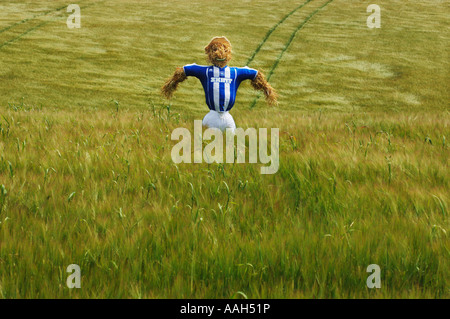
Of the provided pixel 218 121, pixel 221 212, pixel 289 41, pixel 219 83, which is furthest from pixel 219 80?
pixel 289 41

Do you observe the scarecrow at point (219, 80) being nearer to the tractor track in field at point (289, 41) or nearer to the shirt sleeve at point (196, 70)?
the shirt sleeve at point (196, 70)

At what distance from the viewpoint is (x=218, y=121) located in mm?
4398

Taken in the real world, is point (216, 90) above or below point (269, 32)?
below

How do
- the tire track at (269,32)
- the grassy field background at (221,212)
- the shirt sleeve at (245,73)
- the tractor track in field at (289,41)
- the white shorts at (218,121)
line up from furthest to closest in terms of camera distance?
the tire track at (269,32), the tractor track in field at (289,41), the shirt sleeve at (245,73), the white shorts at (218,121), the grassy field background at (221,212)

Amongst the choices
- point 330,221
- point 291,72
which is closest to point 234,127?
point 330,221

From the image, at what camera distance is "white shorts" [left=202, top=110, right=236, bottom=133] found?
4.39 meters

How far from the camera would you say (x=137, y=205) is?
2166mm

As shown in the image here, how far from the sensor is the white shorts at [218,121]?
439cm

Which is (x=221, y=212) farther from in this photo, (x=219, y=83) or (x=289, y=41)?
(x=289, y=41)

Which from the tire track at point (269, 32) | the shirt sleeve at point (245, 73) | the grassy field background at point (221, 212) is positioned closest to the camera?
the grassy field background at point (221, 212)

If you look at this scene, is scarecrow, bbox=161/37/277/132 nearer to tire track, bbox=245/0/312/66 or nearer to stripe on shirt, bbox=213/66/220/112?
stripe on shirt, bbox=213/66/220/112

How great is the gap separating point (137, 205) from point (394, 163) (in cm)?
162

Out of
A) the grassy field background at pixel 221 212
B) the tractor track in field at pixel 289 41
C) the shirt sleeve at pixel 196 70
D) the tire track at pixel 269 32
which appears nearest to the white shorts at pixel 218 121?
the grassy field background at pixel 221 212
